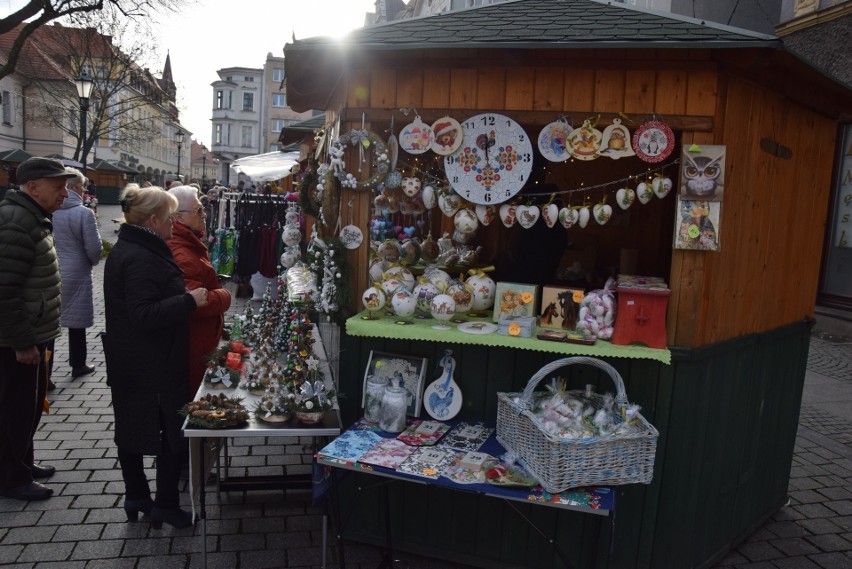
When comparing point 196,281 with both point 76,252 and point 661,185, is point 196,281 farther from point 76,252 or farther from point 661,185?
point 76,252

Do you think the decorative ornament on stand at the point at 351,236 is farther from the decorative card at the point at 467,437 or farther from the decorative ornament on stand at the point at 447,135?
the decorative card at the point at 467,437

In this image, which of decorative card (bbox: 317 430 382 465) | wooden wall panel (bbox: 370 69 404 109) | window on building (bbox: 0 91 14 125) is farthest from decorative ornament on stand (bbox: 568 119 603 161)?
window on building (bbox: 0 91 14 125)

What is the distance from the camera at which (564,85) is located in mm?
3301

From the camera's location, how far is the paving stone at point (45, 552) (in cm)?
340

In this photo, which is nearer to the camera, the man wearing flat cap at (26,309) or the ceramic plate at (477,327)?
the ceramic plate at (477,327)

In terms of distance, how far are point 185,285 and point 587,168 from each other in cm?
430

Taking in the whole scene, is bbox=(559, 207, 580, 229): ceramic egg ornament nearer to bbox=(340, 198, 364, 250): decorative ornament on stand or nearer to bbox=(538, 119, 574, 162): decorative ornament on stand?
bbox=(538, 119, 574, 162): decorative ornament on stand

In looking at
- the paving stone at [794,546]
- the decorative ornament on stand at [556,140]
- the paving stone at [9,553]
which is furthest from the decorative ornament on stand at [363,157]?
the paving stone at [794,546]

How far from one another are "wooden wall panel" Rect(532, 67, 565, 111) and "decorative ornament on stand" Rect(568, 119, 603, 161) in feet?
0.53

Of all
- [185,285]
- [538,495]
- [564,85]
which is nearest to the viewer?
[538,495]

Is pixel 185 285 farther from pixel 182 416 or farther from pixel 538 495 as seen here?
pixel 538 495

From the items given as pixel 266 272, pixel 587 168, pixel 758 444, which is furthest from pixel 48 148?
pixel 758 444

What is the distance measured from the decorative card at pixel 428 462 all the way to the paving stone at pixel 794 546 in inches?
93.3

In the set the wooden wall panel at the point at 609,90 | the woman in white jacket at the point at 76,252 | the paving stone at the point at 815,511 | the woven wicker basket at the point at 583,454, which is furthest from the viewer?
the woman in white jacket at the point at 76,252
